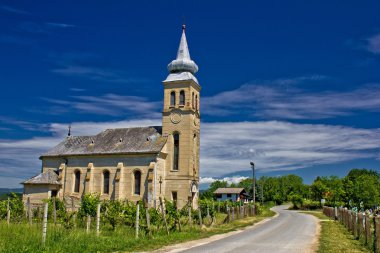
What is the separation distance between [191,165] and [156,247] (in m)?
26.9

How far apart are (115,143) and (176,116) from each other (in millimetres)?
8590

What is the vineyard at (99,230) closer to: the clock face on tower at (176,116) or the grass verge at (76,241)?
the grass verge at (76,241)

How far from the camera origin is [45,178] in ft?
151

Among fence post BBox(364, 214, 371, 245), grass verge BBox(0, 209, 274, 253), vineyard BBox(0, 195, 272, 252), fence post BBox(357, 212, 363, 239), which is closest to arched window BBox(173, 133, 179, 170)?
vineyard BBox(0, 195, 272, 252)

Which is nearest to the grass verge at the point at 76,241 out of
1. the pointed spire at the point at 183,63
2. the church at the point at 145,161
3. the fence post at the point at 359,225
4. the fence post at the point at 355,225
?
the fence post at the point at 359,225

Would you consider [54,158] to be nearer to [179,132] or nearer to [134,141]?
[134,141]

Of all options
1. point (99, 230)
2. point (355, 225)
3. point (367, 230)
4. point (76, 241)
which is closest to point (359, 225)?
point (355, 225)

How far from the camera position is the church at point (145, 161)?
4284 cm

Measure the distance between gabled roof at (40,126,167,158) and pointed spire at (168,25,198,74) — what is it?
783 centimetres

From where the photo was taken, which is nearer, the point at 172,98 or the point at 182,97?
the point at 182,97

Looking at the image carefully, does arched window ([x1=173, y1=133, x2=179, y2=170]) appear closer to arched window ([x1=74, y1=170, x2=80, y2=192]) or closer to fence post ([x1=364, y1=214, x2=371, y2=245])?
arched window ([x1=74, y1=170, x2=80, y2=192])

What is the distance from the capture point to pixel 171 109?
4516 centimetres

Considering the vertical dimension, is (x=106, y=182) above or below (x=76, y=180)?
below

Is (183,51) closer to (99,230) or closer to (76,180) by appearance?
(76,180)
